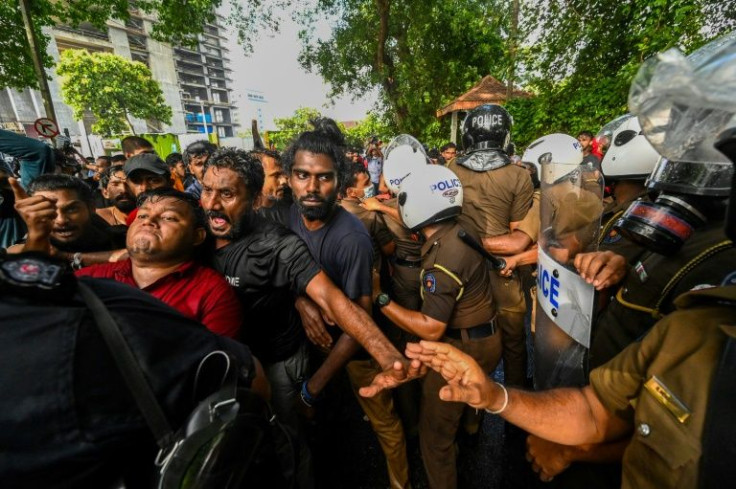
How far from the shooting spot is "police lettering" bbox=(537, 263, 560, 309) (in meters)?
1.75

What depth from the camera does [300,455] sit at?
2262 mm

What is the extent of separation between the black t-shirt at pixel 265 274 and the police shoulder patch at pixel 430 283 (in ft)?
2.29

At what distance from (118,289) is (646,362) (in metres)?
1.66

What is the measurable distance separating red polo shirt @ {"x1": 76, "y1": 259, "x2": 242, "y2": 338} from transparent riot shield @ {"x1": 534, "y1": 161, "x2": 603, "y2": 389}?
1754 mm

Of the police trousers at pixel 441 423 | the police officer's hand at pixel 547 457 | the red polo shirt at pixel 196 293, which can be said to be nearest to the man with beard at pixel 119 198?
the red polo shirt at pixel 196 293

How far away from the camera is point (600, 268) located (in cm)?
165

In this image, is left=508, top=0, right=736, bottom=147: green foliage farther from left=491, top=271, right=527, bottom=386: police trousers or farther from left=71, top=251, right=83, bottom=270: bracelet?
left=71, top=251, right=83, bottom=270: bracelet

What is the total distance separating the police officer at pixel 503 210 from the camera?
3.15 m

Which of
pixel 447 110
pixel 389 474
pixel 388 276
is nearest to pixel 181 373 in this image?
pixel 389 474

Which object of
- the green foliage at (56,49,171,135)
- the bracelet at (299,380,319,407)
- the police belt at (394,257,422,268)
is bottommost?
the bracelet at (299,380,319,407)

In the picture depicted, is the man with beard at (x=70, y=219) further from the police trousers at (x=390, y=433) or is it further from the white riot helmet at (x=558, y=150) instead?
the white riot helmet at (x=558, y=150)

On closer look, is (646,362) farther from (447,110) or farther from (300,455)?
(447,110)

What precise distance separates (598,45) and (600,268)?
927 centimetres

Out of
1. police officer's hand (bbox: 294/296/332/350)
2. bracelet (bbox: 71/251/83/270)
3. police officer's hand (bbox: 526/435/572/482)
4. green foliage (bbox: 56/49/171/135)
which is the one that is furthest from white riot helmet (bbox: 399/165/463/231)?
green foliage (bbox: 56/49/171/135)
